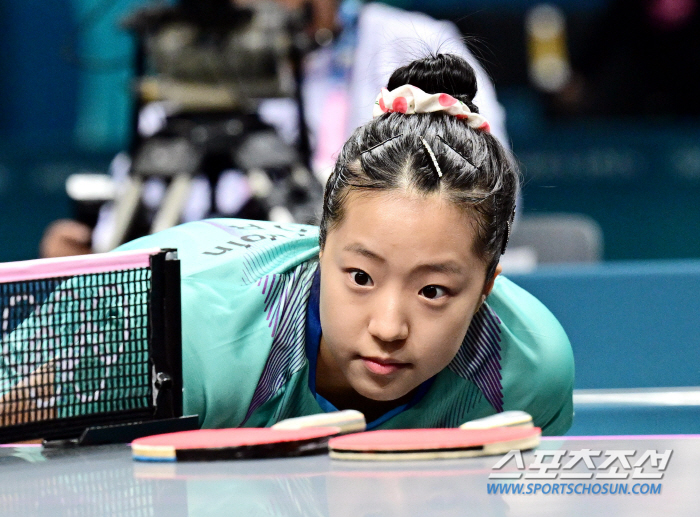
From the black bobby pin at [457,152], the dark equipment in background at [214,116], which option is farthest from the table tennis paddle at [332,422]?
the dark equipment in background at [214,116]

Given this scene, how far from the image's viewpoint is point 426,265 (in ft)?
4.13

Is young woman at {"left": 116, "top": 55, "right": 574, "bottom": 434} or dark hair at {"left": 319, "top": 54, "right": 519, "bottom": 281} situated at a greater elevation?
dark hair at {"left": 319, "top": 54, "right": 519, "bottom": 281}

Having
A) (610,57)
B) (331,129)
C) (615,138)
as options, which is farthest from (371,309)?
(610,57)

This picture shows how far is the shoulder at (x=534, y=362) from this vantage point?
1528 millimetres

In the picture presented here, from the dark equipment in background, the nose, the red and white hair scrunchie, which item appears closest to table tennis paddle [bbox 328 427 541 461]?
the nose

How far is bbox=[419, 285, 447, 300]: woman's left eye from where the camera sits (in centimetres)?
130

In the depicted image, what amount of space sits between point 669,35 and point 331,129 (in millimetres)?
2559

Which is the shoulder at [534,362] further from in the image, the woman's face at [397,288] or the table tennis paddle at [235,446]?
the table tennis paddle at [235,446]

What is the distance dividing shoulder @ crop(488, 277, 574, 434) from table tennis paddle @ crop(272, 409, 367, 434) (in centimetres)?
34

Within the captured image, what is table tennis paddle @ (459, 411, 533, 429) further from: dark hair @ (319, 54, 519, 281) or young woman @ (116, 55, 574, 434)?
dark hair @ (319, 54, 519, 281)

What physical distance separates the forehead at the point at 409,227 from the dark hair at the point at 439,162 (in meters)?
0.02

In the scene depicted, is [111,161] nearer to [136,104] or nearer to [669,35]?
[136,104]

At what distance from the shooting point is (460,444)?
1.09 meters

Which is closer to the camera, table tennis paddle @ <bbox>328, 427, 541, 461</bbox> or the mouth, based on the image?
table tennis paddle @ <bbox>328, 427, 541, 461</bbox>
